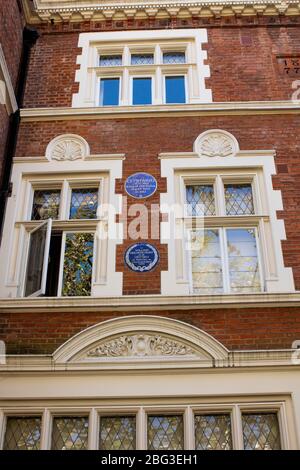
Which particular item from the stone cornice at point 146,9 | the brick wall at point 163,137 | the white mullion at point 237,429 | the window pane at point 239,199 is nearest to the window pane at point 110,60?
the stone cornice at point 146,9

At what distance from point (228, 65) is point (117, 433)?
7487 millimetres

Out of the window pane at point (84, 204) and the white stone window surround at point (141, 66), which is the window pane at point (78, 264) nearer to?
the window pane at point (84, 204)

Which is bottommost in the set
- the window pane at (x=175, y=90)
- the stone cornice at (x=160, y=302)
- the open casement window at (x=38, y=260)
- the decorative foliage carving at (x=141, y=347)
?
the decorative foliage carving at (x=141, y=347)

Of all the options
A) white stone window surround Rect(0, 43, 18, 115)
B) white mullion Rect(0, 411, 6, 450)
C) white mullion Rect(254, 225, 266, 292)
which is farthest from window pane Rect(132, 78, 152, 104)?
white mullion Rect(0, 411, 6, 450)

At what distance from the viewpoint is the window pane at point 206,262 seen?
8734 mm

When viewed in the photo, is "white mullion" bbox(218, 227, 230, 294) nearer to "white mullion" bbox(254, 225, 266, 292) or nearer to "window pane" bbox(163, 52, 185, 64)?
"white mullion" bbox(254, 225, 266, 292)

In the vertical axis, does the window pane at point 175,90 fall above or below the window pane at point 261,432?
above

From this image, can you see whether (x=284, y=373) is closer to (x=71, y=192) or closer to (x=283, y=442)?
(x=283, y=442)

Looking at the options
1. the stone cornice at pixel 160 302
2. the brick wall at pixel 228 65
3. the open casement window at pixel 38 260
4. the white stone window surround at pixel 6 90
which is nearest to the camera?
the stone cornice at pixel 160 302

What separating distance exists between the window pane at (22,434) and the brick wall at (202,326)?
3.12 ft

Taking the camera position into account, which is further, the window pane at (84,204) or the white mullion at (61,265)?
the window pane at (84,204)

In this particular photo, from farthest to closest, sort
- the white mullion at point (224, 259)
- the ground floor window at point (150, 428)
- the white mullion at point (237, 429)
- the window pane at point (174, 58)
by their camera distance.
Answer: the window pane at point (174, 58), the white mullion at point (224, 259), the ground floor window at point (150, 428), the white mullion at point (237, 429)

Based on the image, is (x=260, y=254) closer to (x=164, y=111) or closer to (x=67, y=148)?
(x=164, y=111)

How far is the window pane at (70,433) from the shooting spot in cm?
729
